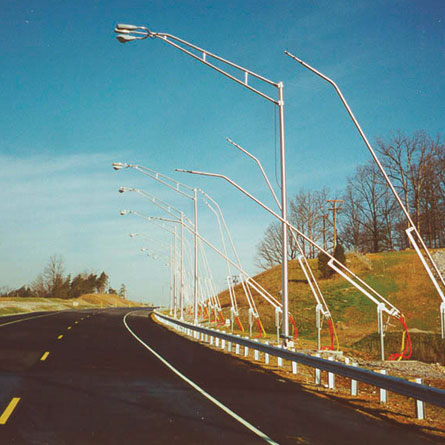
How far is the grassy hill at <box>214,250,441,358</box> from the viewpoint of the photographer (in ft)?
155

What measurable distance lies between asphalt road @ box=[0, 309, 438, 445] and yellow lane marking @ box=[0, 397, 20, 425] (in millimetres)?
16

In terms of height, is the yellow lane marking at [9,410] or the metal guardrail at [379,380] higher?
the metal guardrail at [379,380]

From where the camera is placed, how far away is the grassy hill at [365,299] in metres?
47.2

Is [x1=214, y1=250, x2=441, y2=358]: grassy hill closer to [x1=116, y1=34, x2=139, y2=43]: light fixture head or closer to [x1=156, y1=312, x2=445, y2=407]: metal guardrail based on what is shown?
[x1=156, y1=312, x2=445, y2=407]: metal guardrail

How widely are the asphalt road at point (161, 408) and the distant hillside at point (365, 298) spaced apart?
995 inches

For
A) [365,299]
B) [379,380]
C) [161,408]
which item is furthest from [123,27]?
[365,299]

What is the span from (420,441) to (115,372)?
9501 mm

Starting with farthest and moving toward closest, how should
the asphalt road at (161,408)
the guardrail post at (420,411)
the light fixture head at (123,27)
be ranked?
the light fixture head at (123,27)
the guardrail post at (420,411)
the asphalt road at (161,408)

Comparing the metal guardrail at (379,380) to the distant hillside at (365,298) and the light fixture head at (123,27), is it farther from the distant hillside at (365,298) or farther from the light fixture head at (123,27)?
the distant hillside at (365,298)

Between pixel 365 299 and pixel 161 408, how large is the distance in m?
49.1

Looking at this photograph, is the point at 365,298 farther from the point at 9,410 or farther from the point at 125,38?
the point at 9,410

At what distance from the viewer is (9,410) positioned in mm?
9805

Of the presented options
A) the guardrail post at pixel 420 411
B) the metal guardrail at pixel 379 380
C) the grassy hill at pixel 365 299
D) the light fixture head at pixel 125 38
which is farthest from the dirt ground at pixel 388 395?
the grassy hill at pixel 365 299

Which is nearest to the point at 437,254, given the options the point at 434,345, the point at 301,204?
the point at 301,204
